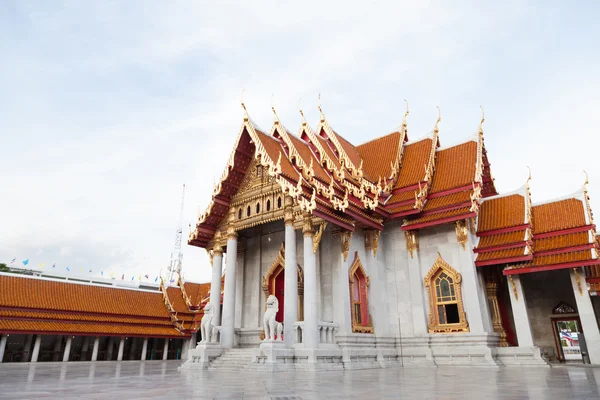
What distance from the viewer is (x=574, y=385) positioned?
23.6ft

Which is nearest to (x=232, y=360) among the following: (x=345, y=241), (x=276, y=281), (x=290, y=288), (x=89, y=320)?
(x=290, y=288)

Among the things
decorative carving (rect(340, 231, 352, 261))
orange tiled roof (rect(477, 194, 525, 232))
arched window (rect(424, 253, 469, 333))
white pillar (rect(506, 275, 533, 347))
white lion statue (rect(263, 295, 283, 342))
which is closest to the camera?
white lion statue (rect(263, 295, 283, 342))

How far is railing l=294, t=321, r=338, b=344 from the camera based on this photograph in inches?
508

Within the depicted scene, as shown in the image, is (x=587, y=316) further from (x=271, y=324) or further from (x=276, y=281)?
(x=276, y=281)

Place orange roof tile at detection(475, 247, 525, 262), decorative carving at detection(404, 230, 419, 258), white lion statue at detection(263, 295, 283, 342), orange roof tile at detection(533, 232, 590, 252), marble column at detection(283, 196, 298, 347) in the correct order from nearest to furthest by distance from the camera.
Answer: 1. white lion statue at detection(263, 295, 283, 342)
2. marble column at detection(283, 196, 298, 347)
3. orange roof tile at detection(533, 232, 590, 252)
4. orange roof tile at detection(475, 247, 525, 262)
5. decorative carving at detection(404, 230, 419, 258)

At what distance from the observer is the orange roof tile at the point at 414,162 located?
18.0m

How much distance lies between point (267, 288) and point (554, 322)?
1187cm

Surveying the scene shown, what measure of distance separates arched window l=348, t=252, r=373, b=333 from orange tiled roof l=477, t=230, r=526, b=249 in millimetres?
4527

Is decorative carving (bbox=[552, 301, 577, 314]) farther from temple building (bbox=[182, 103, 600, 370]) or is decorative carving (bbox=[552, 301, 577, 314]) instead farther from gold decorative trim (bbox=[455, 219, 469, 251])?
gold decorative trim (bbox=[455, 219, 469, 251])

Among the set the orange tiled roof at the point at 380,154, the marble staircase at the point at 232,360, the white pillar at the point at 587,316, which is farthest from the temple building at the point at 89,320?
the white pillar at the point at 587,316

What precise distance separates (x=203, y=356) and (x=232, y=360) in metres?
1.03

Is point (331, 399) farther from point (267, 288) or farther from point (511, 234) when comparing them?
point (511, 234)

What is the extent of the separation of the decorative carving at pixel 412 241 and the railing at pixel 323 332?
4.70 metres

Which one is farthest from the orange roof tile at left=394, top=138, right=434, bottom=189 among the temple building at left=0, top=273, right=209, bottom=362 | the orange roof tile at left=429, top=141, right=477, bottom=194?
the temple building at left=0, top=273, right=209, bottom=362
